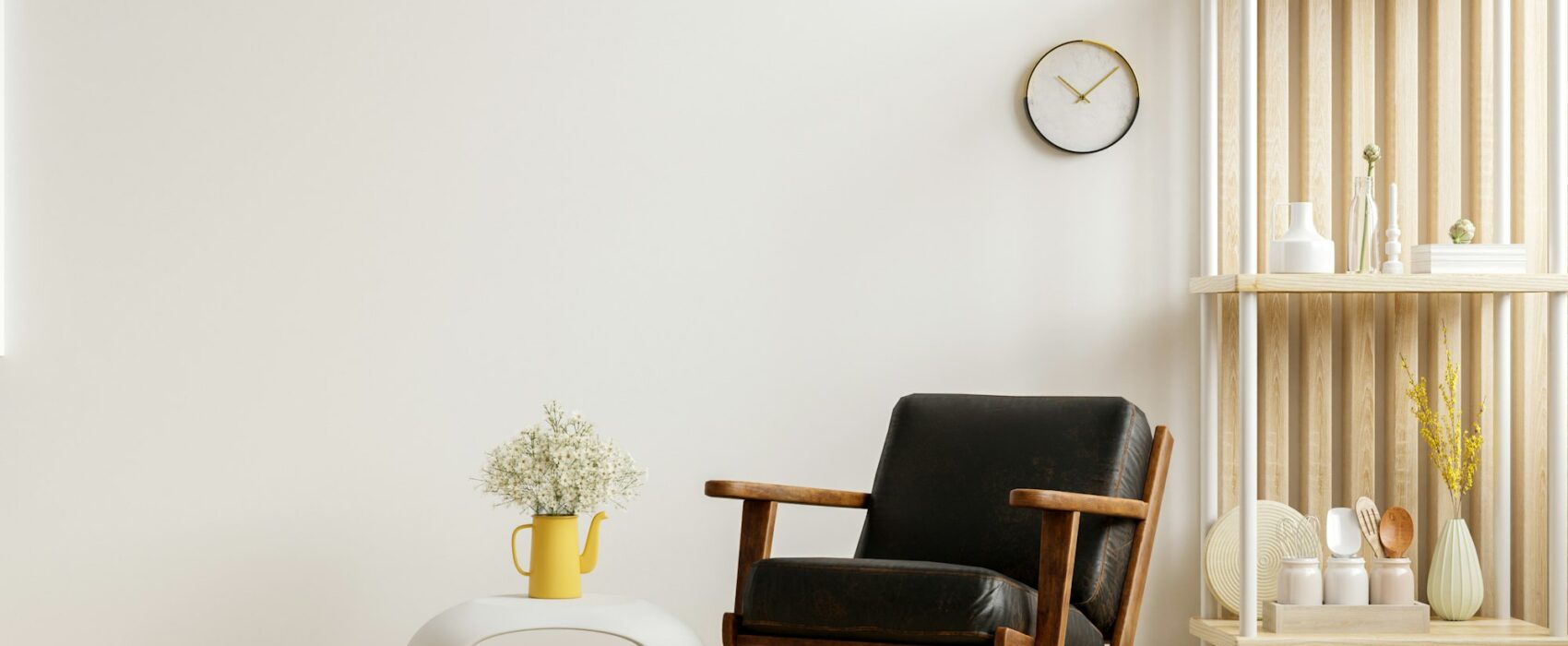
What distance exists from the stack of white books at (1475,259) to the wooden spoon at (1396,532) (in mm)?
542

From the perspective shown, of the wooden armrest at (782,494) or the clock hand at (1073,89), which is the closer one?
the wooden armrest at (782,494)

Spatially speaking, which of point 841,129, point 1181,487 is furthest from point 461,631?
point 1181,487

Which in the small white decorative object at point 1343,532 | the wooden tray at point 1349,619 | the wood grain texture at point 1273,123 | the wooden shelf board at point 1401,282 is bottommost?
the wooden tray at point 1349,619

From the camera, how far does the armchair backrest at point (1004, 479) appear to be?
265 cm

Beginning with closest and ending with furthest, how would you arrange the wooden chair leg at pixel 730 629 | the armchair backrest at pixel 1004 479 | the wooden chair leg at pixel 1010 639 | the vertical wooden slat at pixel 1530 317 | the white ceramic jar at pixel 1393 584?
1. the wooden chair leg at pixel 1010 639
2. the wooden chair leg at pixel 730 629
3. the armchair backrest at pixel 1004 479
4. the white ceramic jar at pixel 1393 584
5. the vertical wooden slat at pixel 1530 317

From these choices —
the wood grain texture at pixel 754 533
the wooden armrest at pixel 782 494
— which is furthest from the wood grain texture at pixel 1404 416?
the wood grain texture at pixel 754 533

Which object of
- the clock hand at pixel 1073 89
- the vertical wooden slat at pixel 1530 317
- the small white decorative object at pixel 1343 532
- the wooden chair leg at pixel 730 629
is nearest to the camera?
the wooden chair leg at pixel 730 629

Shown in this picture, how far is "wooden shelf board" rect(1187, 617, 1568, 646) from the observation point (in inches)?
114

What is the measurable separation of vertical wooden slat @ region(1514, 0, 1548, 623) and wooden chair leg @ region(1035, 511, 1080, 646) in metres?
1.53

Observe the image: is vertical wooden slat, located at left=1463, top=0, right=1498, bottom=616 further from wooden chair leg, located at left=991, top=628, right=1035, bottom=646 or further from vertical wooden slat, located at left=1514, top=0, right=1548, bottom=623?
wooden chair leg, located at left=991, top=628, right=1035, bottom=646

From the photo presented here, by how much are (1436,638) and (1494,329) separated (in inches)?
29.7

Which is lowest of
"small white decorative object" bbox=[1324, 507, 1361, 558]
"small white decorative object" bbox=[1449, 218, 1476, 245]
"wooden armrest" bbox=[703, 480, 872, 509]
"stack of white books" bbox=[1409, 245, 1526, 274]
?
"small white decorative object" bbox=[1324, 507, 1361, 558]

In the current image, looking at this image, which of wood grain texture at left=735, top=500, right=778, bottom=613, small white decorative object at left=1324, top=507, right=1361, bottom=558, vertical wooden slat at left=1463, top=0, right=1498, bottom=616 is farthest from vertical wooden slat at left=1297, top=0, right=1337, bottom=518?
wood grain texture at left=735, top=500, right=778, bottom=613

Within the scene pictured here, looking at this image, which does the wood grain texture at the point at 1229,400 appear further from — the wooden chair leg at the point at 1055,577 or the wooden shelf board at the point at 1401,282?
the wooden chair leg at the point at 1055,577
